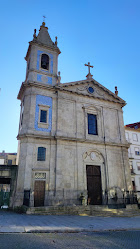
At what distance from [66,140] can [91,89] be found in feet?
26.2

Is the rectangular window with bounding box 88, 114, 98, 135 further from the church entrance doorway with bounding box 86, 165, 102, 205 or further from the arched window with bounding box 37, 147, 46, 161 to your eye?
the arched window with bounding box 37, 147, 46, 161

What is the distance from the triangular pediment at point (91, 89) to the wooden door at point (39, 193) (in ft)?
34.2

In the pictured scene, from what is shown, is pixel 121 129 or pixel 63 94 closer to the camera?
pixel 63 94

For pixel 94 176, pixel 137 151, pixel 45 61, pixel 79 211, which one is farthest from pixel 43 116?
pixel 137 151

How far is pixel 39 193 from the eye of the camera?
1623cm

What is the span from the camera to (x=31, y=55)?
71.0 ft

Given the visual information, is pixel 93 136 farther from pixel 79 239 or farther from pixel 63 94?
pixel 79 239

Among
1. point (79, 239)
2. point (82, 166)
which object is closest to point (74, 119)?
point (82, 166)

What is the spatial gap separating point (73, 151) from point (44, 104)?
5.83m

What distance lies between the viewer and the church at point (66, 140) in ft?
54.9

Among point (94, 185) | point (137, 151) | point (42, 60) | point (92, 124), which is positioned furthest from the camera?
point (137, 151)

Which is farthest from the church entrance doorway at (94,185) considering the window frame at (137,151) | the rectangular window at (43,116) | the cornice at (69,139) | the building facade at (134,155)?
the window frame at (137,151)

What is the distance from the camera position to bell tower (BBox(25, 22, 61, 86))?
816 inches

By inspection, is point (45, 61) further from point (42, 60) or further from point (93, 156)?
point (93, 156)
